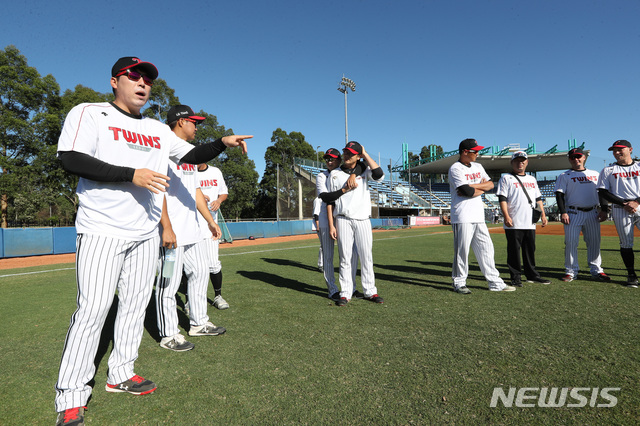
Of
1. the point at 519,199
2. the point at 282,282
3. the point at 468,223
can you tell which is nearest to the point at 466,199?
the point at 468,223

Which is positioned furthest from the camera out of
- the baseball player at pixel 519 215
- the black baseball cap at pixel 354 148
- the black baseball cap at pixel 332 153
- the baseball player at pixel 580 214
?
the baseball player at pixel 580 214

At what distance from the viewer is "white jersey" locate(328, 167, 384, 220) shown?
4117 millimetres

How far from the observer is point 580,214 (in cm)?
533

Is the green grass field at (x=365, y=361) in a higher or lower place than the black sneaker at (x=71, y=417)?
lower

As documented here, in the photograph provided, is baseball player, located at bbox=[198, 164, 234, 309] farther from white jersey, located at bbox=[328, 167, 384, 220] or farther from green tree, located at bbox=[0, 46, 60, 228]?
green tree, located at bbox=[0, 46, 60, 228]

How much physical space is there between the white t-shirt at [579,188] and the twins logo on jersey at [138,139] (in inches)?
230

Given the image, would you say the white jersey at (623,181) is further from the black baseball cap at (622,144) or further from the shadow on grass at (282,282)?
the shadow on grass at (282,282)

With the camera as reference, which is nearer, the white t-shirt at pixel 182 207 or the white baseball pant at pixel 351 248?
the white t-shirt at pixel 182 207

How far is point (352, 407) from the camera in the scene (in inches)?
72.9

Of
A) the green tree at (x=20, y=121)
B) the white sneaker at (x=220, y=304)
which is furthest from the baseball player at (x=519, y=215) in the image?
the green tree at (x=20, y=121)

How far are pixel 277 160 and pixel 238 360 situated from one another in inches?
1782

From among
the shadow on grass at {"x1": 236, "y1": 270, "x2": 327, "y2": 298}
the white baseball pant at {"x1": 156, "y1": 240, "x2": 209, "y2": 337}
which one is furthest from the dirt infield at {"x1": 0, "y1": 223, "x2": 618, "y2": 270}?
the white baseball pant at {"x1": 156, "y1": 240, "x2": 209, "y2": 337}

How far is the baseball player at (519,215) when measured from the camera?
5012mm

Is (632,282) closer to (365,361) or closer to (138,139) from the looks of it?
(365,361)
